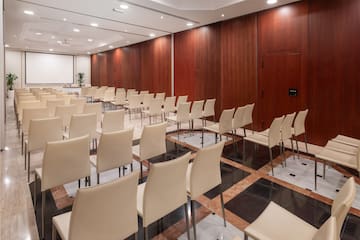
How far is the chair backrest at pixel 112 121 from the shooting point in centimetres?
429

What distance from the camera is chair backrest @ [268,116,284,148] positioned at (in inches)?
143

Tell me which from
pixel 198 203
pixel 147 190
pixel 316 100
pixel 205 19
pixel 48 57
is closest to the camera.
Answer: pixel 147 190

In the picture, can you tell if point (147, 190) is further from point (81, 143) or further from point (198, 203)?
point (198, 203)

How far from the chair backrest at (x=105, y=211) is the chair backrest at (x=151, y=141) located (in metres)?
1.46

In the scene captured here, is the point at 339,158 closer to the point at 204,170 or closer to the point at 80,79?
the point at 204,170

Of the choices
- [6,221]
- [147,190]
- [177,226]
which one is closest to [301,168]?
[177,226]

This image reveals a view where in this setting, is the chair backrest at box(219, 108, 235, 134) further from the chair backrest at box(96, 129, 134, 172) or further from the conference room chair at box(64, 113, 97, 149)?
the conference room chair at box(64, 113, 97, 149)

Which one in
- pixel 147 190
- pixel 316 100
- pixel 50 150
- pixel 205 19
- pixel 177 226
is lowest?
pixel 177 226

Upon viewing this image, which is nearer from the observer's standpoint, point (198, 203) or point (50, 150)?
point (50, 150)

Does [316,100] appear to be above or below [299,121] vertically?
above

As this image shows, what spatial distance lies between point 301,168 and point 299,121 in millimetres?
895

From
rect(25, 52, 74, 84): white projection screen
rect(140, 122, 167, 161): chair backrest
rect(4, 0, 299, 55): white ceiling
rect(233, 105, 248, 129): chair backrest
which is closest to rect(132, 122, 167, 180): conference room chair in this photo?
rect(140, 122, 167, 161): chair backrest

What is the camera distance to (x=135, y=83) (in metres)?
11.9

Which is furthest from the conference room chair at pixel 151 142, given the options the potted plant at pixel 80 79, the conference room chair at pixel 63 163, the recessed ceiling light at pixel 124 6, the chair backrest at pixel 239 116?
the potted plant at pixel 80 79
